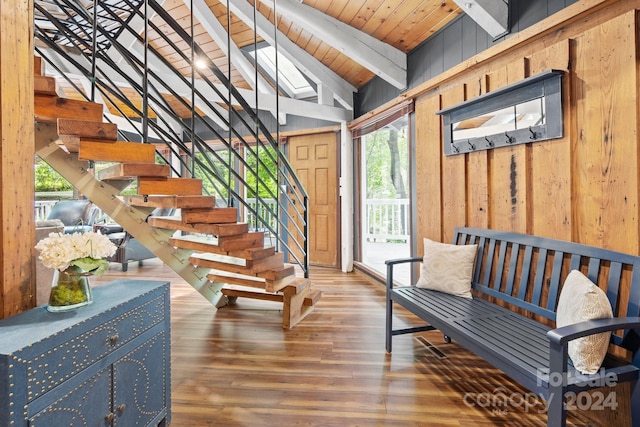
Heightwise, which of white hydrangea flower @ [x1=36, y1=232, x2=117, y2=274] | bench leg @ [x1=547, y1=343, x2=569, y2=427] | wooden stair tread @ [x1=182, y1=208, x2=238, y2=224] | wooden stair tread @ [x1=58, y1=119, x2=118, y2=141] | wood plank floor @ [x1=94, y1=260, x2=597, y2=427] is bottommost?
wood plank floor @ [x1=94, y1=260, x2=597, y2=427]

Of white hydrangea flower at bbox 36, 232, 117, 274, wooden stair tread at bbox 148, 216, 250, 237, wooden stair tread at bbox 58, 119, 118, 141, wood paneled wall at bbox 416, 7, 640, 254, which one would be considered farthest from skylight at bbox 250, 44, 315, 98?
white hydrangea flower at bbox 36, 232, 117, 274

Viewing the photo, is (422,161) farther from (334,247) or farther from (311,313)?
(334,247)

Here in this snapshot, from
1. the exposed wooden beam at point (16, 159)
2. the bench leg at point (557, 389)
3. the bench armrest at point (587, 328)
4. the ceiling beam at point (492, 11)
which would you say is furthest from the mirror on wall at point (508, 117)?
the exposed wooden beam at point (16, 159)

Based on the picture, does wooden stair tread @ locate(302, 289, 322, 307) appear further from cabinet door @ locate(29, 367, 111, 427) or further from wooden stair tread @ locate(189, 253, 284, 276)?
cabinet door @ locate(29, 367, 111, 427)

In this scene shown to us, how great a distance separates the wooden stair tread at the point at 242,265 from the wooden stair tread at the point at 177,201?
0.53 meters

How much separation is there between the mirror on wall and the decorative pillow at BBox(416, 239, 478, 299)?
0.79 m

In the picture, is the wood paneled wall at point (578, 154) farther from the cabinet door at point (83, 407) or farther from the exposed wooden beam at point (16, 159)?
the exposed wooden beam at point (16, 159)

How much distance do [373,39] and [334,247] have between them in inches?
118

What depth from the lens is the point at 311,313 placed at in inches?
137

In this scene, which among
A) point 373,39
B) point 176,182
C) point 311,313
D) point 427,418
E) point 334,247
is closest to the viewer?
point 427,418

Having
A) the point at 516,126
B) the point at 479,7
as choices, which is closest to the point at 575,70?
the point at 516,126

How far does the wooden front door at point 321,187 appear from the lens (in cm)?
558

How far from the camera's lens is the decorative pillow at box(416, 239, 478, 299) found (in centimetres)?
254

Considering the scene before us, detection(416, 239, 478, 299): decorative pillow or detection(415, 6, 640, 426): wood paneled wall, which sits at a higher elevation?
detection(415, 6, 640, 426): wood paneled wall
